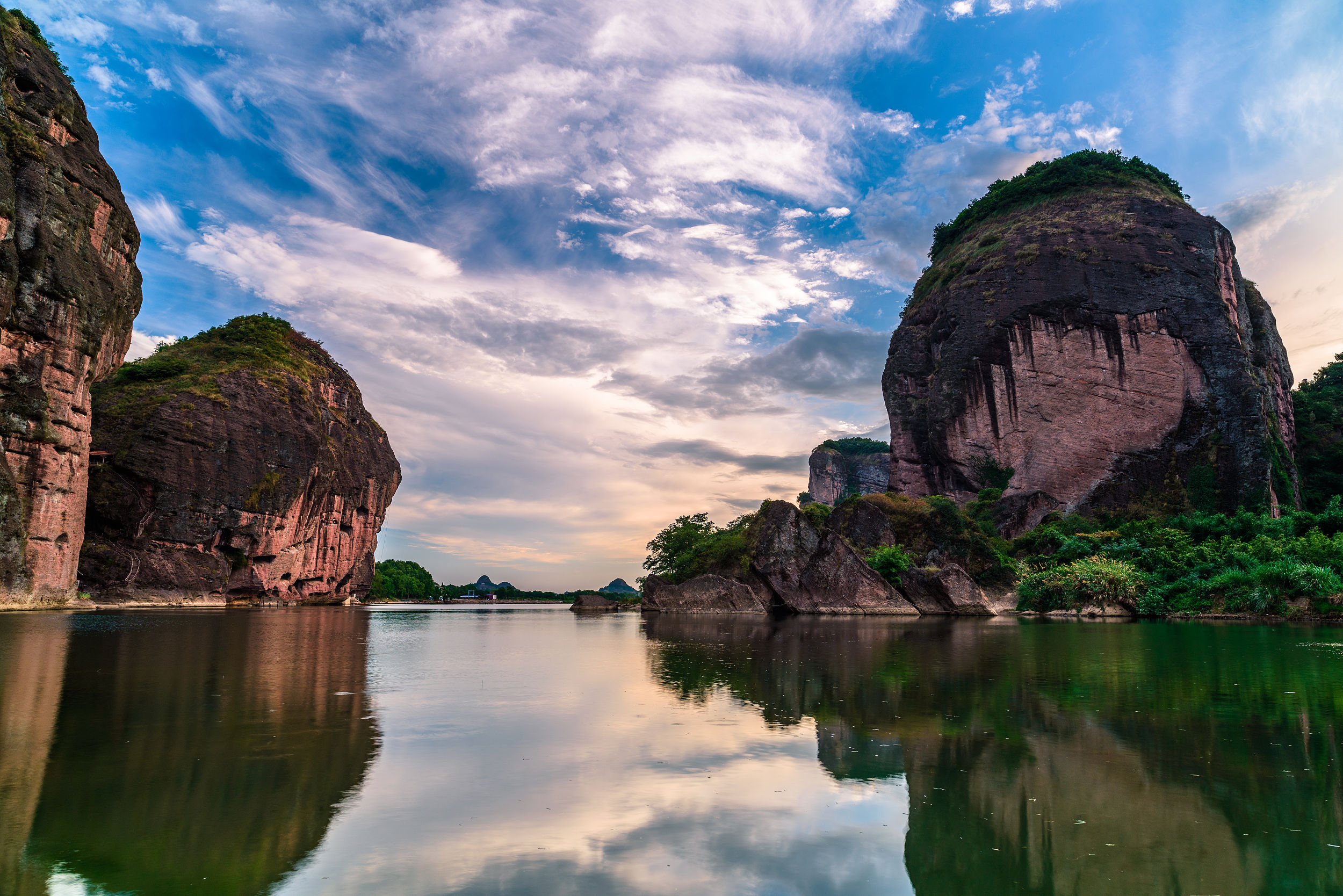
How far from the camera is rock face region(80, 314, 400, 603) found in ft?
171

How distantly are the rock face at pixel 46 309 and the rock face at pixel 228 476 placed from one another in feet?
42.9

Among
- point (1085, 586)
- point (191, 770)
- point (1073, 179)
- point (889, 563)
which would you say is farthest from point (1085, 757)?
point (1073, 179)

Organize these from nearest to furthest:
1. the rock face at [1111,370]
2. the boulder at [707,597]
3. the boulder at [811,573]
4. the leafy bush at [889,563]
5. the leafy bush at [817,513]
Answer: the boulder at [811,573] < the leafy bush at [889,563] < the boulder at [707,597] < the leafy bush at [817,513] < the rock face at [1111,370]

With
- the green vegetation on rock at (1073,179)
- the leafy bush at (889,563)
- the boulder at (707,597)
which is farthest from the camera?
the green vegetation on rock at (1073,179)

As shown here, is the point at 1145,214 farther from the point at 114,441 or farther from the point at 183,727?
the point at 114,441

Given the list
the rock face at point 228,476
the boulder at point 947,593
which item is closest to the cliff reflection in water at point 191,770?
the boulder at point 947,593

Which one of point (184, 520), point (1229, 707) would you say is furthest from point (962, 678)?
point (184, 520)

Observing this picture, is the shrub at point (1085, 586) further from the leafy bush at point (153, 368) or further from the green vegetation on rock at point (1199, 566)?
the leafy bush at point (153, 368)

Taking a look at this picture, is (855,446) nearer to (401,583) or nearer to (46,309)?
(401,583)

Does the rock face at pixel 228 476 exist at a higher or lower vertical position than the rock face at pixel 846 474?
lower

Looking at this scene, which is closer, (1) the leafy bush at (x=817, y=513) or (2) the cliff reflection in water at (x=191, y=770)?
(2) the cliff reflection in water at (x=191, y=770)

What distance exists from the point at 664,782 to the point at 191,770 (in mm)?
4074

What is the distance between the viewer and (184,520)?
179ft

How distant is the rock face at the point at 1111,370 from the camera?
210ft
